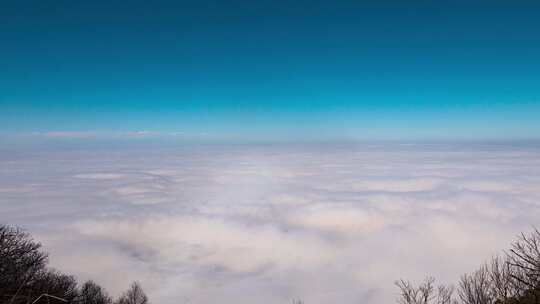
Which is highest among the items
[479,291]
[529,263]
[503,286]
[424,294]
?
[529,263]

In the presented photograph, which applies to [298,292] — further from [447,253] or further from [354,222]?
[354,222]

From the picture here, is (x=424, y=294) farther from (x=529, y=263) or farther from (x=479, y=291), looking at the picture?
(x=529, y=263)

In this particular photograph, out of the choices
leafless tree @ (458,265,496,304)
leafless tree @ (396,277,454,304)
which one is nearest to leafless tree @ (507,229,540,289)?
leafless tree @ (458,265,496,304)

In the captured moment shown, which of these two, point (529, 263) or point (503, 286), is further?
point (503, 286)

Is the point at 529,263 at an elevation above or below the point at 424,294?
above

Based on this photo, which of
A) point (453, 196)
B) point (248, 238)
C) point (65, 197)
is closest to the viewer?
point (248, 238)

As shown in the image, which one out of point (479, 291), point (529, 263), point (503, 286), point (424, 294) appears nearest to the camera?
point (529, 263)

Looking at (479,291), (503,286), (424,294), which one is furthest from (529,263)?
(479,291)

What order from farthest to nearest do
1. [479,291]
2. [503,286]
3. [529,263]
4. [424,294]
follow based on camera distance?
1. [479,291]
2. [424,294]
3. [503,286]
4. [529,263]

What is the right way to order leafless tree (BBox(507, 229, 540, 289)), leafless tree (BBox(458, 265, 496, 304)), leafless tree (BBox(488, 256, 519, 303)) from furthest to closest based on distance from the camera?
leafless tree (BBox(458, 265, 496, 304)) → leafless tree (BBox(488, 256, 519, 303)) → leafless tree (BBox(507, 229, 540, 289))

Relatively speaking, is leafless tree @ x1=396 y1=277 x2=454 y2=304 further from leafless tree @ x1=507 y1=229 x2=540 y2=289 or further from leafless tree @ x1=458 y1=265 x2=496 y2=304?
leafless tree @ x1=507 y1=229 x2=540 y2=289

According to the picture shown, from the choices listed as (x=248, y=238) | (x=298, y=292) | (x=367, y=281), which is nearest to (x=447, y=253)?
(x=367, y=281)
